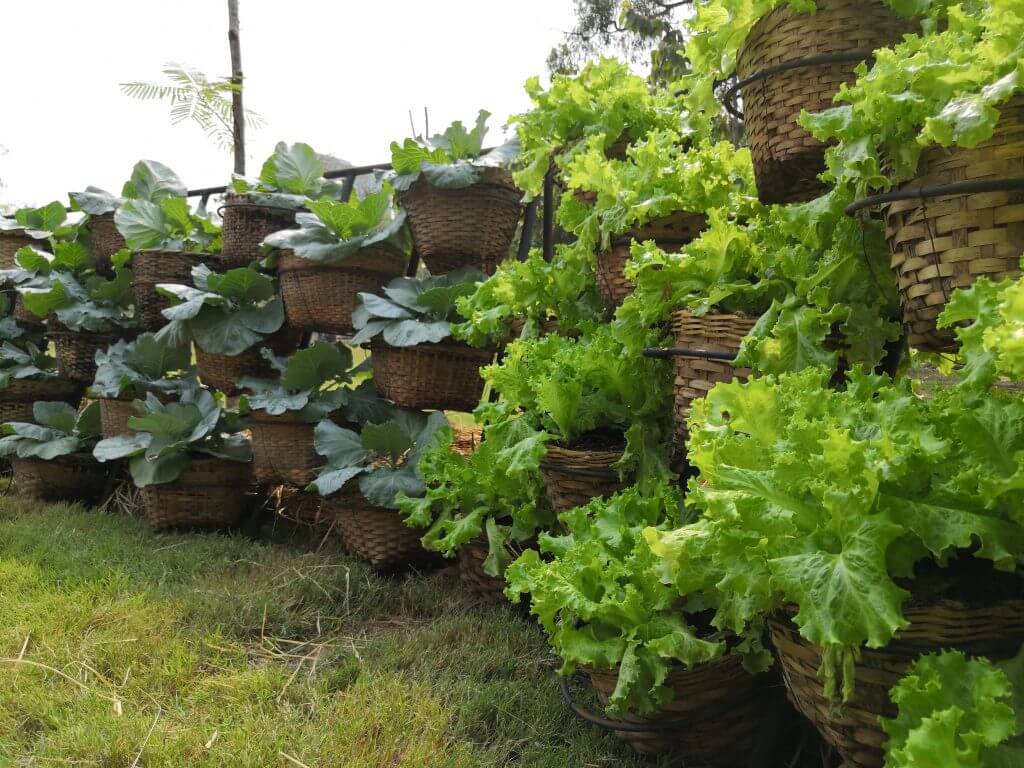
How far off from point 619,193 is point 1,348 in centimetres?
411

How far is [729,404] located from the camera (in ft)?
3.55

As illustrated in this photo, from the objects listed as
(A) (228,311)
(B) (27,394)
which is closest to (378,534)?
(A) (228,311)

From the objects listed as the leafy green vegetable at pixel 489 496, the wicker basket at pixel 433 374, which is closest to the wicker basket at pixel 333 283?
the wicker basket at pixel 433 374

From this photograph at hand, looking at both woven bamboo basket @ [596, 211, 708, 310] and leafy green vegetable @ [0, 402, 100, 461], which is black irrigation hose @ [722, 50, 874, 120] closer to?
woven bamboo basket @ [596, 211, 708, 310]

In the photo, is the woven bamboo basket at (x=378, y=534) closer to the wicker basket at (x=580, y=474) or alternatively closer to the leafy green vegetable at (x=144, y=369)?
the wicker basket at (x=580, y=474)

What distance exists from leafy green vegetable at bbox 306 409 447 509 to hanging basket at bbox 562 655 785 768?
1311 millimetres

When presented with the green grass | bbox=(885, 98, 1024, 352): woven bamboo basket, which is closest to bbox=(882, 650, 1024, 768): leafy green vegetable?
bbox=(885, 98, 1024, 352): woven bamboo basket

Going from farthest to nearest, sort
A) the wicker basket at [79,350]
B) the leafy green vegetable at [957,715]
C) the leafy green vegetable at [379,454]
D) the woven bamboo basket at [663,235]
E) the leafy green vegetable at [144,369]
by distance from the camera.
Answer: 1. the wicker basket at [79,350]
2. the leafy green vegetable at [144,369]
3. the leafy green vegetable at [379,454]
4. the woven bamboo basket at [663,235]
5. the leafy green vegetable at [957,715]

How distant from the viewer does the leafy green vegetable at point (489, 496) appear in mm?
1980

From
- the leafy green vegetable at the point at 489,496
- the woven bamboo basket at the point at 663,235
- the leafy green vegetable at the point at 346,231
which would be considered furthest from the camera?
the leafy green vegetable at the point at 346,231

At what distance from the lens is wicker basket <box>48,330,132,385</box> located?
4102 millimetres

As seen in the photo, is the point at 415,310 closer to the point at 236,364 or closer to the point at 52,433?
the point at 236,364

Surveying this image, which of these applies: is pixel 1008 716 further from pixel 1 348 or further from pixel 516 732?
pixel 1 348

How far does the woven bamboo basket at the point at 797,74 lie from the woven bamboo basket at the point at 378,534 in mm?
1770
